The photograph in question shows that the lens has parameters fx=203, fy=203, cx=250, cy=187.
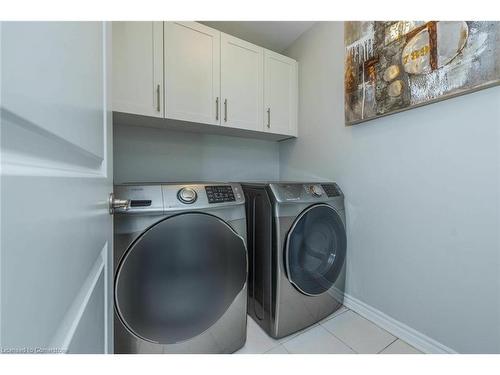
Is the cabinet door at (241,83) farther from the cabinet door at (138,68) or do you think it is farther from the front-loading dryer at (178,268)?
the front-loading dryer at (178,268)

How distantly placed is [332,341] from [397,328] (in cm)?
41

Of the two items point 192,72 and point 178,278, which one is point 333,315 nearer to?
point 178,278

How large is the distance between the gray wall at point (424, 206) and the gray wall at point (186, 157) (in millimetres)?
731

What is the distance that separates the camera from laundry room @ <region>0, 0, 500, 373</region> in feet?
0.85

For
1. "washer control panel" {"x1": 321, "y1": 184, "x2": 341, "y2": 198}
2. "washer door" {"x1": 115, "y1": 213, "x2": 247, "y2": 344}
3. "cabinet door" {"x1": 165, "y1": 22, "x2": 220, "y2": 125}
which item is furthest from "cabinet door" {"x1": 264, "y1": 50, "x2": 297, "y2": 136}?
"washer door" {"x1": 115, "y1": 213, "x2": 247, "y2": 344}

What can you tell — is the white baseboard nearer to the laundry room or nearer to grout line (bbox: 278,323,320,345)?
the laundry room

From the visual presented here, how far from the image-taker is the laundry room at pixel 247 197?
0.85ft

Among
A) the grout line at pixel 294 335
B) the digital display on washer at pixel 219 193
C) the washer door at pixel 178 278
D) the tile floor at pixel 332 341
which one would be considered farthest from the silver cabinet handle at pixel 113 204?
the grout line at pixel 294 335

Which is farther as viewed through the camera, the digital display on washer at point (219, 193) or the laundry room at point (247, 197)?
the digital display on washer at point (219, 193)

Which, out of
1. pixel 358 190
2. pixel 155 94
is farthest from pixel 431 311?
pixel 155 94

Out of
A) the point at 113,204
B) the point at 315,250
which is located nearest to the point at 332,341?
the point at 315,250

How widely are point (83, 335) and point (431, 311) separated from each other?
4.99 ft
